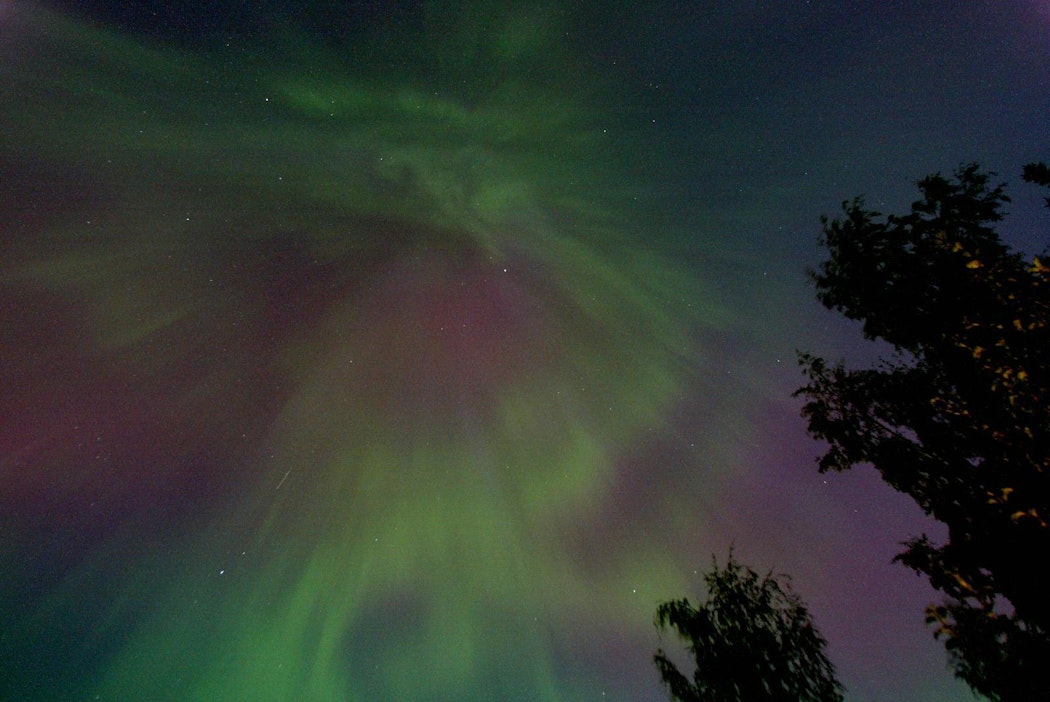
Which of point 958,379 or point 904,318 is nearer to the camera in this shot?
point 958,379

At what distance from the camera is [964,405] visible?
8.23 meters

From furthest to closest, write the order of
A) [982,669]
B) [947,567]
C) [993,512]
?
[947,567], [993,512], [982,669]

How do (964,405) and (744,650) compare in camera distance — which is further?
(744,650)

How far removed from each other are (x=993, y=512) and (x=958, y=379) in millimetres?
3217

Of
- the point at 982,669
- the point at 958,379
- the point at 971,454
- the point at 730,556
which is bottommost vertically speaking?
the point at 982,669

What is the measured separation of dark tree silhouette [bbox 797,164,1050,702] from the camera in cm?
682

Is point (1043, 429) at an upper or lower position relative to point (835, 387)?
lower

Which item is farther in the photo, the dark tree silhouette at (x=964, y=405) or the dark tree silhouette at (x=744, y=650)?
the dark tree silhouette at (x=744, y=650)

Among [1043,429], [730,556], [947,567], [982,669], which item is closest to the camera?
[1043,429]

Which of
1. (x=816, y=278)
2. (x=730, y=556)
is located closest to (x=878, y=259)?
(x=816, y=278)

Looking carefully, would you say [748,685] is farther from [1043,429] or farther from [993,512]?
[1043,429]

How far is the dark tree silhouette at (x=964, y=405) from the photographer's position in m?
6.82

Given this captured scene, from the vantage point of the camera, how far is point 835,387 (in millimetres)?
12539

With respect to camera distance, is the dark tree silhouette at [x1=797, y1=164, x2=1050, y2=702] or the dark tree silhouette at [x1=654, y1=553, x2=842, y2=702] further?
the dark tree silhouette at [x1=654, y1=553, x2=842, y2=702]
